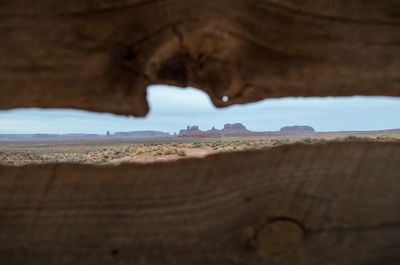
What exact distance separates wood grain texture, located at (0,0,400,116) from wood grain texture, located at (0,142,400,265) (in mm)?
236

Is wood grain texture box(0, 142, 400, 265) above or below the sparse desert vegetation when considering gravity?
above

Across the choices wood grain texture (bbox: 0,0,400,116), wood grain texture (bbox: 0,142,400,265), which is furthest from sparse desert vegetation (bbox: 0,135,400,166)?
wood grain texture (bbox: 0,0,400,116)

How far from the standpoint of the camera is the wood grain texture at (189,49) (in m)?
0.72

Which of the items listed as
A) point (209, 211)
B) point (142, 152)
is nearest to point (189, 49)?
point (209, 211)

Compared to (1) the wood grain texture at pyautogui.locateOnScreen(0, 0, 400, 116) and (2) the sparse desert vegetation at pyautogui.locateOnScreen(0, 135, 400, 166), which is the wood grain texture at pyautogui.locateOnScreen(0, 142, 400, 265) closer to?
(2) the sparse desert vegetation at pyautogui.locateOnScreen(0, 135, 400, 166)

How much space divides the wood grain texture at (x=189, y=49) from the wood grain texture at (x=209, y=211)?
9.3 inches

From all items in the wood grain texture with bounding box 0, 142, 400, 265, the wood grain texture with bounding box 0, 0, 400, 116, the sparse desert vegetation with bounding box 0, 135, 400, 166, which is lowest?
the sparse desert vegetation with bounding box 0, 135, 400, 166

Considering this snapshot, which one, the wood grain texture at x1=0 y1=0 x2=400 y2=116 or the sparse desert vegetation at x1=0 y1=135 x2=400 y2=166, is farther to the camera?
the sparse desert vegetation at x1=0 y1=135 x2=400 y2=166

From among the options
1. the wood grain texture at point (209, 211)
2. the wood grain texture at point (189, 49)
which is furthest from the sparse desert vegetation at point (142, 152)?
the wood grain texture at point (189, 49)

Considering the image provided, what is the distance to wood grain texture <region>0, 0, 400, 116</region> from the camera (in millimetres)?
720

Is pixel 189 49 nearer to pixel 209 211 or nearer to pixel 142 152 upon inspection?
pixel 209 211

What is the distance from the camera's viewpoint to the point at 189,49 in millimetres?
793

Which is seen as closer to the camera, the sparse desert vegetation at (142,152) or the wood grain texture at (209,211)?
the wood grain texture at (209,211)

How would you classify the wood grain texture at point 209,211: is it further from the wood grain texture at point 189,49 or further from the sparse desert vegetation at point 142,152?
the wood grain texture at point 189,49
